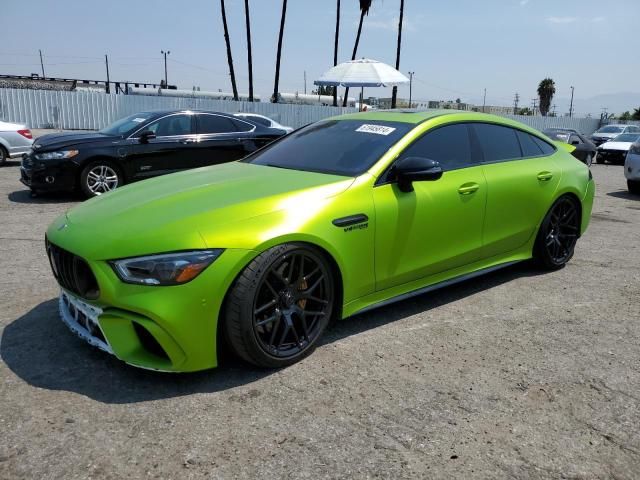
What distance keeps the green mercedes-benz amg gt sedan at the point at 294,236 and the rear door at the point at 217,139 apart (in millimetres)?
4393

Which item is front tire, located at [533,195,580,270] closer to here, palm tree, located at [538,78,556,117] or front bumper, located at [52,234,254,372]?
front bumper, located at [52,234,254,372]

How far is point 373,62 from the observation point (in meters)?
18.2

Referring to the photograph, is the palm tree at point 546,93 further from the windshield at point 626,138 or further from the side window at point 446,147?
the side window at point 446,147

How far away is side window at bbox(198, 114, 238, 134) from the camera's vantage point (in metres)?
8.66

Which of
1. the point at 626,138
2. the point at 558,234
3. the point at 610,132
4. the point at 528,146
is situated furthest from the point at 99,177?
the point at 610,132

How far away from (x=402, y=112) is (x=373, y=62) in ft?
48.5

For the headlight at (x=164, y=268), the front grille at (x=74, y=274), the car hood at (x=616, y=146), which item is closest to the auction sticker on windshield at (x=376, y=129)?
the headlight at (x=164, y=268)

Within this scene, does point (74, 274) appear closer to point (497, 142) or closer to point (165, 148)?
point (497, 142)

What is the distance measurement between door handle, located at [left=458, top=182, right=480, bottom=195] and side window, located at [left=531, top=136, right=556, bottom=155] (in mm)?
1301

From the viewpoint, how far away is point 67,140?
25.8ft

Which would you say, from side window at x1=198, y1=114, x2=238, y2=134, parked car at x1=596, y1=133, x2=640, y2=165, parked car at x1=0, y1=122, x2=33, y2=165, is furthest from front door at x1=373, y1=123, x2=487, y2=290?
parked car at x1=596, y1=133, x2=640, y2=165

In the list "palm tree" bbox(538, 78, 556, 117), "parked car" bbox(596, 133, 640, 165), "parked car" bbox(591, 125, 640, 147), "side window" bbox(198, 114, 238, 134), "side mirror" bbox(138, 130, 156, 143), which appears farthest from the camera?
"palm tree" bbox(538, 78, 556, 117)

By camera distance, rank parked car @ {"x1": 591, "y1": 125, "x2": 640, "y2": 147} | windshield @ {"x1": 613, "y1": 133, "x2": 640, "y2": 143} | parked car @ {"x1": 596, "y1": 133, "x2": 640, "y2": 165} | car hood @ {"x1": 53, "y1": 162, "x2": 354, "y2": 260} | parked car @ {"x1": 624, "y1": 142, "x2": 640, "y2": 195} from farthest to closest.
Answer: parked car @ {"x1": 591, "y1": 125, "x2": 640, "y2": 147} → windshield @ {"x1": 613, "y1": 133, "x2": 640, "y2": 143} → parked car @ {"x1": 596, "y1": 133, "x2": 640, "y2": 165} → parked car @ {"x1": 624, "y1": 142, "x2": 640, "y2": 195} → car hood @ {"x1": 53, "y1": 162, "x2": 354, "y2": 260}

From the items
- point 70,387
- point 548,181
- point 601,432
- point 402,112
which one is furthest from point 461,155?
point 70,387
